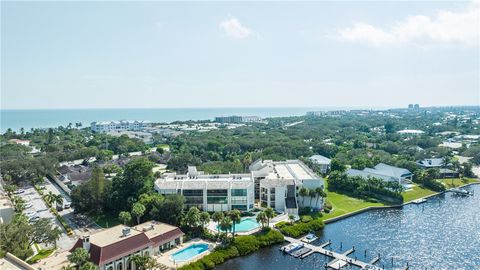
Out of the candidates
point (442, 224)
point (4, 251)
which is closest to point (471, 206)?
point (442, 224)

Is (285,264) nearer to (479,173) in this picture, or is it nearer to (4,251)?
(4,251)

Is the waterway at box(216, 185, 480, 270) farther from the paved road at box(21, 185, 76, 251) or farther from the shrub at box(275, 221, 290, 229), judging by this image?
the paved road at box(21, 185, 76, 251)

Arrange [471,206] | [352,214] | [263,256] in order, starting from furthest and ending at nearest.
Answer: [471,206], [352,214], [263,256]

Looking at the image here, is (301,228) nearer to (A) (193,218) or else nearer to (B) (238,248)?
(B) (238,248)

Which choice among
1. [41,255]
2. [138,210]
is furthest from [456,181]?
[41,255]

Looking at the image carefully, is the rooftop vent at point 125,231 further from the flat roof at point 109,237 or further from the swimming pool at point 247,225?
the swimming pool at point 247,225

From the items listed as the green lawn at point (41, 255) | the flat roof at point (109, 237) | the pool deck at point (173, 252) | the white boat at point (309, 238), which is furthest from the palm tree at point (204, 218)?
the green lawn at point (41, 255)
